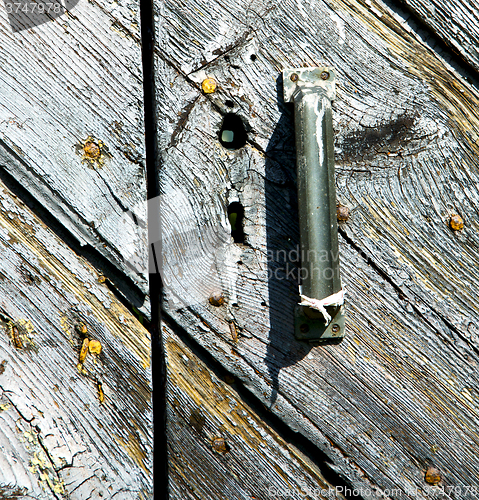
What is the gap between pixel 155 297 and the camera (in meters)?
0.96

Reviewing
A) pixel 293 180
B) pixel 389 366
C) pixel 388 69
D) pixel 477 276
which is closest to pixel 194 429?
pixel 389 366

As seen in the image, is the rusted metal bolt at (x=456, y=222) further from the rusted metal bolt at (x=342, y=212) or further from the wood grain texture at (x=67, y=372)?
the wood grain texture at (x=67, y=372)

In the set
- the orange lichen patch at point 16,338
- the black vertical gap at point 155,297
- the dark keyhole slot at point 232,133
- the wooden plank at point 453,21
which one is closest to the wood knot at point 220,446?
the black vertical gap at point 155,297

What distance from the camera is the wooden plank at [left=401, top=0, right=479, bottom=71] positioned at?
95cm

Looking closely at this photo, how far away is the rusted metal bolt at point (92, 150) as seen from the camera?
37.2 inches

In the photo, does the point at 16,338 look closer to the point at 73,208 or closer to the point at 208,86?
the point at 73,208

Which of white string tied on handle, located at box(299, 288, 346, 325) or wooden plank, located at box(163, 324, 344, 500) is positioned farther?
wooden plank, located at box(163, 324, 344, 500)

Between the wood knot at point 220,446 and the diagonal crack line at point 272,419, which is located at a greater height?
the diagonal crack line at point 272,419

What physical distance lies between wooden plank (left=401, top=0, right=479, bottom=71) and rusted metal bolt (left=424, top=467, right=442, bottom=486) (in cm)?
93

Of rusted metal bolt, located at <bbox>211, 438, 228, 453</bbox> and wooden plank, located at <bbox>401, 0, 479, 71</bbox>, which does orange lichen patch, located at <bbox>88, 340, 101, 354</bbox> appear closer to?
rusted metal bolt, located at <bbox>211, 438, 228, 453</bbox>

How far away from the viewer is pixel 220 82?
0.94m

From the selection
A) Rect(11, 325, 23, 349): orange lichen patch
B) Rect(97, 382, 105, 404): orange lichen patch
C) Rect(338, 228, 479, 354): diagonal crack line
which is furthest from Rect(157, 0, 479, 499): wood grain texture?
Rect(11, 325, 23, 349): orange lichen patch

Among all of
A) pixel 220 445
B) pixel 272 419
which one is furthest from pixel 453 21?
pixel 220 445

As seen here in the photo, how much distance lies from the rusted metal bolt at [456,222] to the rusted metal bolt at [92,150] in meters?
0.81
